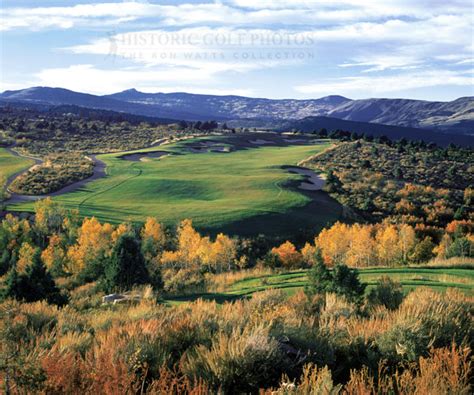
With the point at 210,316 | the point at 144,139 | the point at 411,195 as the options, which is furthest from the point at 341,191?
the point at 144,139

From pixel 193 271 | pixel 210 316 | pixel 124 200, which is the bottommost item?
pixel 193 271

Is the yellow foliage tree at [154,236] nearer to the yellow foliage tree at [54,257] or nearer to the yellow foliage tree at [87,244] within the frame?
the yellow foliage tree at [87,244]

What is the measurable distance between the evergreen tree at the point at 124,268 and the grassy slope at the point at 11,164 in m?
62.6

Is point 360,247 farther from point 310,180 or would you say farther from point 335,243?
point 310,180

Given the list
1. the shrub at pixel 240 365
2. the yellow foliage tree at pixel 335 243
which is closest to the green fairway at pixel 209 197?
the yellow foliage tree at pixel 335 243

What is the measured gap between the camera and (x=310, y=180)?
75.9 meters

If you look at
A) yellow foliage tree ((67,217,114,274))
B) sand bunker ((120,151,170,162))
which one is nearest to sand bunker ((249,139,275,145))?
sand bunker ((120,151,170,162))

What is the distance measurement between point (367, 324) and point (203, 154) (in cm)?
9693

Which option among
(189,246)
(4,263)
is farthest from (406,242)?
(4,263)

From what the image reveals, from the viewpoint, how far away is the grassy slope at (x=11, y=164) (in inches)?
3157

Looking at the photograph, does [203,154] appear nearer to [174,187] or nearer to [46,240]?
[174,187]

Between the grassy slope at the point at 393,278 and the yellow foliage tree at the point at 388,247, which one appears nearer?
the grassy slope at the point at 393,278

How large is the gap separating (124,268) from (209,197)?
41987mm

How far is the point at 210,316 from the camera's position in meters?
8.60
